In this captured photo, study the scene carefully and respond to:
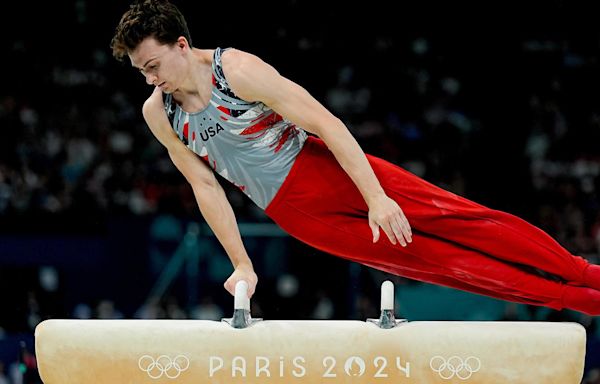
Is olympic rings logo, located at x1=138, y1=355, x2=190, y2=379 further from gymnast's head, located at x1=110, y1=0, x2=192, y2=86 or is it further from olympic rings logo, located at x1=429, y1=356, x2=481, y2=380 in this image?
gymnast's head, located at x1=110, y1=0, x2=192, y2=86

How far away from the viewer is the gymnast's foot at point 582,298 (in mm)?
3232

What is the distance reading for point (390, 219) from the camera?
3109mm

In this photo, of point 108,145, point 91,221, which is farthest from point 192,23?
point 91,221

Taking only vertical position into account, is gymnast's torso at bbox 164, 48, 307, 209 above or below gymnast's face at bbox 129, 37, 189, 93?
below

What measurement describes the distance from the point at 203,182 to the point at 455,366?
1.32 m

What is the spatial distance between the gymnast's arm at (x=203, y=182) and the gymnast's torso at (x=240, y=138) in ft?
0.18

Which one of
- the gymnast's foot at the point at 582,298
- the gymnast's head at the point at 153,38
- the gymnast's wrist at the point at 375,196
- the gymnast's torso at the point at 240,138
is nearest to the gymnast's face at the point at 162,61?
the gymnast's head at the point at 153,38

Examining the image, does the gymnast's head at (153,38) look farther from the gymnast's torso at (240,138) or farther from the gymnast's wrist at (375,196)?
the gymnast's wrist at (375,196)

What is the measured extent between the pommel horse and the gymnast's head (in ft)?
3.10

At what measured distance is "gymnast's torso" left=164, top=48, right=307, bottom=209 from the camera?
328cm

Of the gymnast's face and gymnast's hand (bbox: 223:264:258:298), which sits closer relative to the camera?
the gymnast's face

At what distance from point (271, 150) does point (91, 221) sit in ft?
13.0

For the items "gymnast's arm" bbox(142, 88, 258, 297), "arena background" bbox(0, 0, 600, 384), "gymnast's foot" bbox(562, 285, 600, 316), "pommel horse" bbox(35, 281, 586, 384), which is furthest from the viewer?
"arena background" bbox(0, 0, 600, 384)

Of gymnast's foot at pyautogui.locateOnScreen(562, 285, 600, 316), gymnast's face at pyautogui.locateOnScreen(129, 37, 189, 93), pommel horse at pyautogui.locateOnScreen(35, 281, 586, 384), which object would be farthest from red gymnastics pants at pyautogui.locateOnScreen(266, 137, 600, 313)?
gymnast's face at pyautogui.locateOnScreen(129, 37, 189, 93)
